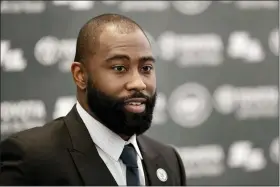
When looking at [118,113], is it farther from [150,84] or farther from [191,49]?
[191,49]

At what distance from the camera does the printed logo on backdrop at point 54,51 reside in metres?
2.27

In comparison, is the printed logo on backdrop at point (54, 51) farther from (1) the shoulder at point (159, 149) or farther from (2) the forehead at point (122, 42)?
(2) the forehead at point (122, 42)

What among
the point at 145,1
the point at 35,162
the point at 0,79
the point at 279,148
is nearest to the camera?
the point at 35,162

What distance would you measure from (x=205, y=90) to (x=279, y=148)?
517 mm

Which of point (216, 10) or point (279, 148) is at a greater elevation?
point (216, 10)

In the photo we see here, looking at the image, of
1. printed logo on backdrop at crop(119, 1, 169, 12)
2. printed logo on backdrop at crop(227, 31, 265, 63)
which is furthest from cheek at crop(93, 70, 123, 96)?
printed logo on backdrop at crop(227, 31, 265, 63)

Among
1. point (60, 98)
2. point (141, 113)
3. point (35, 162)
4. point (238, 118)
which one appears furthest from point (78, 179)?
point (238, 118)

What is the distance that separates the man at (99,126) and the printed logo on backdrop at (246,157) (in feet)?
4.26

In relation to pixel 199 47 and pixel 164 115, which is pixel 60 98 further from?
pixel 199 47

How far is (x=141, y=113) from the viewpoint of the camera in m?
→ 1.23

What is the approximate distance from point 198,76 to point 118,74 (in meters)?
1.35

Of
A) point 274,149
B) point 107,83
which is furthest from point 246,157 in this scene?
point 107,83

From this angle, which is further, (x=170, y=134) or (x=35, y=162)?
(x=170, y=134)

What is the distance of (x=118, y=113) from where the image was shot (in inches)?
48.5
